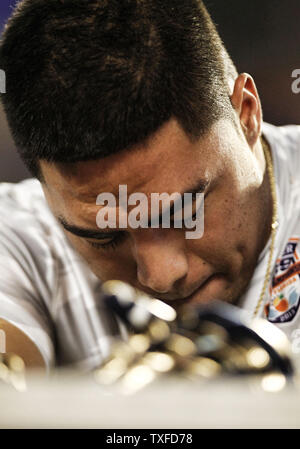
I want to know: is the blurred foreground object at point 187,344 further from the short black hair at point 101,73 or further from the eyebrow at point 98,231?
the short black hair at point 101,73

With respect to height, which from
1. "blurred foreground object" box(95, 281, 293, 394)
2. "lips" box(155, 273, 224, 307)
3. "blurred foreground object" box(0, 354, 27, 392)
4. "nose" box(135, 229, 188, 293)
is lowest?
"blurred foreground object" box(95, 281, 293, 394)

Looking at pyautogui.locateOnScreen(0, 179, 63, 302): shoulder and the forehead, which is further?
Answer: pyautogui.locateOnScreen(0, 179, 63, 302): shoulder

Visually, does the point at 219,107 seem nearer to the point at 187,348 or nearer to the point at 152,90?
the point at 152,90

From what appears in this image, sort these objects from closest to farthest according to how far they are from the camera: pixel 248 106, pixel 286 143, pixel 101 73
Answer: pixel 101 73 < pixel 248 106 < pixel 286 143

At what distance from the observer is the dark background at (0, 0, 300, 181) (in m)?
0.58

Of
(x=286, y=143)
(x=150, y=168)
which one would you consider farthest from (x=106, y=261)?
(x=286, y=143)

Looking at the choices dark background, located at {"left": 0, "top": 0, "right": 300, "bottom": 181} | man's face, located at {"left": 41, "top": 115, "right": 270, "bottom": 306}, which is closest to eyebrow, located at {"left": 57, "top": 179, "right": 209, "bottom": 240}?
man's face, located at {"left": 41, "top": 115, "right": 270, "bottom": 306}

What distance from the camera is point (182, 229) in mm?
545

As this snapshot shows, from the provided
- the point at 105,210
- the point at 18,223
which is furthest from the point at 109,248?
the point at 18,223

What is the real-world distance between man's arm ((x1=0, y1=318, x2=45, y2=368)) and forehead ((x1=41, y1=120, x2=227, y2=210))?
0.17m

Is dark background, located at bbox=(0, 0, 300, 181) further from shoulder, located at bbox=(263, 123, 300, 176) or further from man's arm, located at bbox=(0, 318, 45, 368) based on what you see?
man's arm, located at bbox=(0, 318, 45, 368)

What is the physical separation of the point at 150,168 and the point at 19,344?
0.25 metres

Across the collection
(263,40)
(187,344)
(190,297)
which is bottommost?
(187,344)

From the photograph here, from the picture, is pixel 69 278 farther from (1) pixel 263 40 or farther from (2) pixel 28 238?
(1) pixel 263 40
